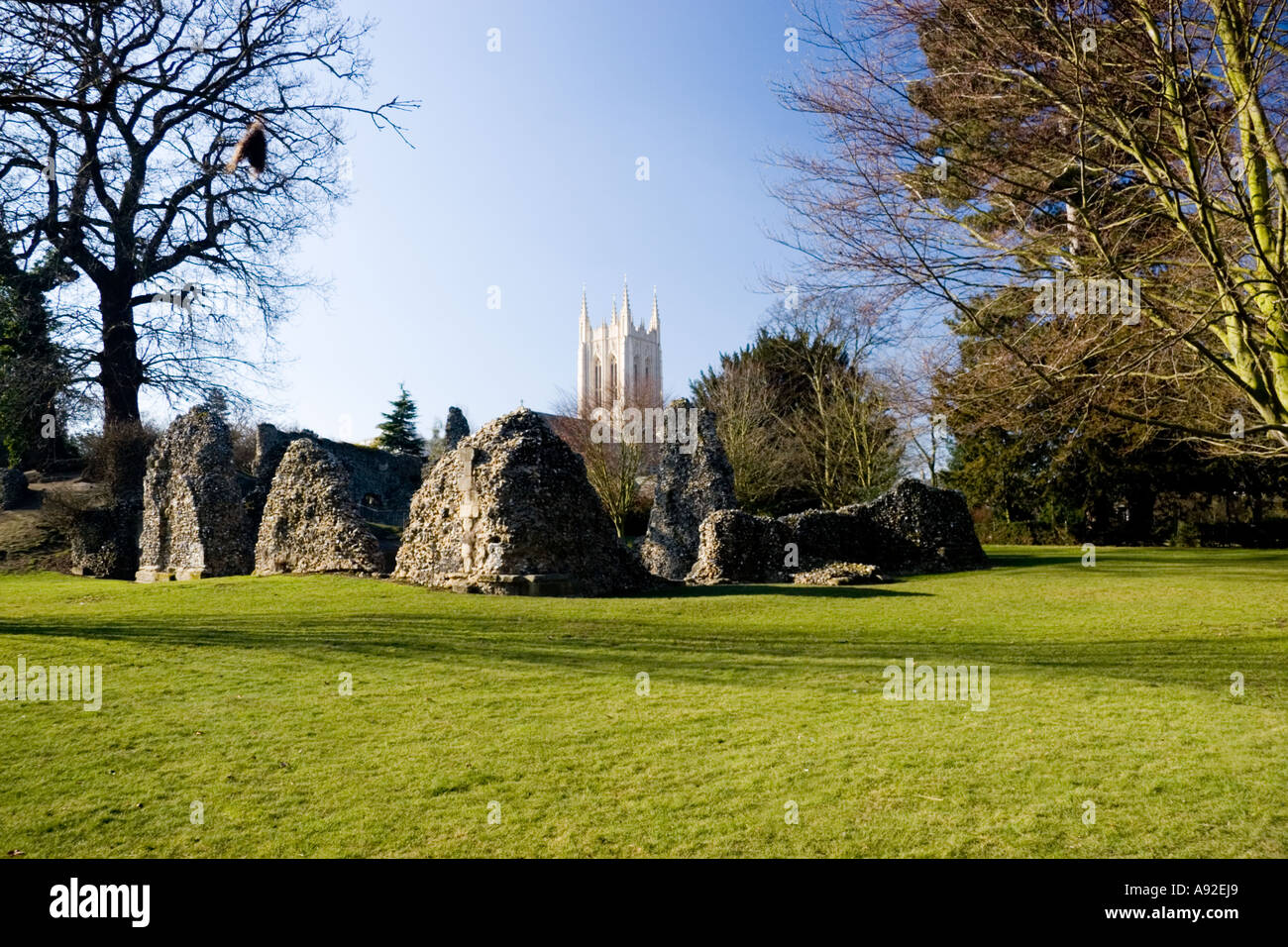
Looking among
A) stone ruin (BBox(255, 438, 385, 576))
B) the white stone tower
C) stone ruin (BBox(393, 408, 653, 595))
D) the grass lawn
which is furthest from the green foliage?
the white stone tower

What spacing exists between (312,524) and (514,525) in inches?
242

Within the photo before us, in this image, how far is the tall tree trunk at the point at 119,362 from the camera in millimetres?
27031

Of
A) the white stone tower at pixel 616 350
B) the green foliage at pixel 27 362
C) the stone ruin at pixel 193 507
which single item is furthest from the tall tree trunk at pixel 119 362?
the white stone tower at pixel 616 350

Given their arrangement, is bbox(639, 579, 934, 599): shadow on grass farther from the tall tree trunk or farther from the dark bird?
the tall tree trunk

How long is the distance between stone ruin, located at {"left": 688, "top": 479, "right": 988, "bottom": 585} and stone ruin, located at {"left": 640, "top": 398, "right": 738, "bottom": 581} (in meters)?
2.21

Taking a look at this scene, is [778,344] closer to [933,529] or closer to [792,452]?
[792,452]

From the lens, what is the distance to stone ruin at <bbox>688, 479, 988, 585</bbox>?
20.9m

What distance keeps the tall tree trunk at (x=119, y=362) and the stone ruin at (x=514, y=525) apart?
51.5 ft

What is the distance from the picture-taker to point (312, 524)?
18938 millimetres

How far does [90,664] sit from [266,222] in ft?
74.7

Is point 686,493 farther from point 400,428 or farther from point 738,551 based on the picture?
point 400,428

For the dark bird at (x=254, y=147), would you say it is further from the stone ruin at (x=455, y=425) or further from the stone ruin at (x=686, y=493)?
the stone ruin at (x=455, y=425)

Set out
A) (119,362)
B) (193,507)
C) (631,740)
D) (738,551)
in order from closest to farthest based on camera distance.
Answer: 1. (631,740)
2. (738,551)
3. (193,507)
4. (119,362)

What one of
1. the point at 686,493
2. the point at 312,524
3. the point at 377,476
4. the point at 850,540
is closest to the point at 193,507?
the point at 312,524
